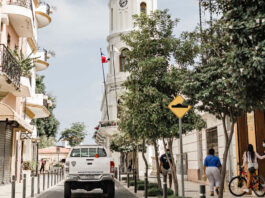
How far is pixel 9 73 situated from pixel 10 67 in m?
0.29

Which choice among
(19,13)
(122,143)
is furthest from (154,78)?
(122,143)

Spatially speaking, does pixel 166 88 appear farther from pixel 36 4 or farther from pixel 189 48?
pixel 36 4

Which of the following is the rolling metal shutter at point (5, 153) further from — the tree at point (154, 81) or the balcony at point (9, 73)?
the tree at point (154, 81)

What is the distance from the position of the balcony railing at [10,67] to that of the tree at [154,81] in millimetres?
6401

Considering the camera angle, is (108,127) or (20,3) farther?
(108,127)

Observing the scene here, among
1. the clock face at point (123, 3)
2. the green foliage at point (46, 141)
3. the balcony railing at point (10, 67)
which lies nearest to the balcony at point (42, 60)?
the balcony railing at point (10, 67)

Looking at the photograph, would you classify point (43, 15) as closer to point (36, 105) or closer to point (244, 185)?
point (36, 105)

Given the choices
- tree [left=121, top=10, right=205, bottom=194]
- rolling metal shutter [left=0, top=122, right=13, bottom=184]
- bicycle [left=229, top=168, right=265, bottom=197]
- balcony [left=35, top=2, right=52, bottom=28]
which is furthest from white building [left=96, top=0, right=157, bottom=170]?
bicycle [left=229, top=168, right=265, bottom=197]

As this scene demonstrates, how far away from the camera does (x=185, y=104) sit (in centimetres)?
1013

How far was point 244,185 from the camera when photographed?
13766 millimetres

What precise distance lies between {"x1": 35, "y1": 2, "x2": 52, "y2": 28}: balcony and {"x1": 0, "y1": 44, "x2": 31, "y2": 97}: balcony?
10.3m

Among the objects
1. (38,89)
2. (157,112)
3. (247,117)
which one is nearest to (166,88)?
(157,112)

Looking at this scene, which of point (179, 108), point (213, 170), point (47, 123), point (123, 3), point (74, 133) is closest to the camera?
point (179, 108)

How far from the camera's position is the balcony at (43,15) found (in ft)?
99.4
